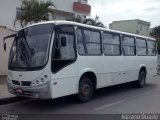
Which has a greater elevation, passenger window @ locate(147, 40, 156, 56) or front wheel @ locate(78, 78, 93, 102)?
passenger window @ locate(147, 40, 156, 56)

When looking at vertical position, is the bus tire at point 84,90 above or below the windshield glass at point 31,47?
below

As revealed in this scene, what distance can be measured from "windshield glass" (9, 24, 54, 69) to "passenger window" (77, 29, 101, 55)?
1.45 meters

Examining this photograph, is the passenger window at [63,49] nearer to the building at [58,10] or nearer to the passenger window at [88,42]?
the passenger window at [88,42]

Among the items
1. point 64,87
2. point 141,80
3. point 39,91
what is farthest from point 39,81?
point 141,80

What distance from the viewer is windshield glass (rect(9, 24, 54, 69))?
9172mm

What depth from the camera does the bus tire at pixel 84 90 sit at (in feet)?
34.1

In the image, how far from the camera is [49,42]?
9.14 metres

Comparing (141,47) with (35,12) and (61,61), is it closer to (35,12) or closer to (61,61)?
(35,12)

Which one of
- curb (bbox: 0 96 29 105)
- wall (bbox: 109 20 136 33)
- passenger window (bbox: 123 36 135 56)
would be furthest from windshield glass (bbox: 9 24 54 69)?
wall (bbox: 109 20 136 33)

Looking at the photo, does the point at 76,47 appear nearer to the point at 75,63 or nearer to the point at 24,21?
the point at 75,63

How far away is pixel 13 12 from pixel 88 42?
1213 centimetres

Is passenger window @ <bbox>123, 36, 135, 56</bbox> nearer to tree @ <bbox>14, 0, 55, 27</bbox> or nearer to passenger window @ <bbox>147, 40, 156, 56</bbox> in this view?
passenger window @ <bbox>147, 40, 156, 56</bbox>

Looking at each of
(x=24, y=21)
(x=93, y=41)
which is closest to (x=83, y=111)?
(x=93, y=41)

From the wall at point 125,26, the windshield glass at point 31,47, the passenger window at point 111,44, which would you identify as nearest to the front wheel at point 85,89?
the passenger window at point 111,44
